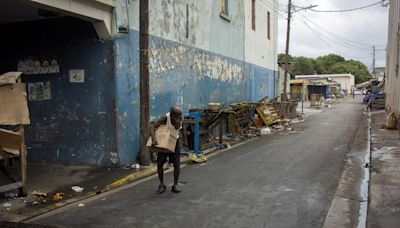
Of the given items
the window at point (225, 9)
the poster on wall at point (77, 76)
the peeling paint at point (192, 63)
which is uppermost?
the window at point (225, 9)

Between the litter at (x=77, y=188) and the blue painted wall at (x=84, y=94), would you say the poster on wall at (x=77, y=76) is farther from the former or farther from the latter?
the litter at (x=77, y=188)

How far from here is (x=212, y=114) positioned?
13656 mm

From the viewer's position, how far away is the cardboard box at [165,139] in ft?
25.2

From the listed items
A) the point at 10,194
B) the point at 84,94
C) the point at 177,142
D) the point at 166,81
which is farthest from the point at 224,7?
the point at 10,194

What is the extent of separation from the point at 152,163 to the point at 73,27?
3684mm

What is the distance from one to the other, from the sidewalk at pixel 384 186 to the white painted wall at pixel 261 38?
974 centimetres

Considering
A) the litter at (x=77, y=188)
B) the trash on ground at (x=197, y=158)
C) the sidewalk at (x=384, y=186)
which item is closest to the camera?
the sidewalk at (x=384, y=186)

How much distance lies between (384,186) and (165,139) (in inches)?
154

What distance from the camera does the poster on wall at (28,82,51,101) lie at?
1082 cm

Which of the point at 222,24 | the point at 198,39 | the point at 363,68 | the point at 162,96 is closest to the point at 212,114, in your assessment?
the point at 162,96

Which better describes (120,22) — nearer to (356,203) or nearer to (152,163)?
(152,163)

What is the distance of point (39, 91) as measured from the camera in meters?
10.9

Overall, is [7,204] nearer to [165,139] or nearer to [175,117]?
[165,139]

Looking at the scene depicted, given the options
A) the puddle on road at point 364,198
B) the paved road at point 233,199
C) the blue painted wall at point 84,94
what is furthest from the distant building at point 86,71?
the puddle on road at point 364,198
